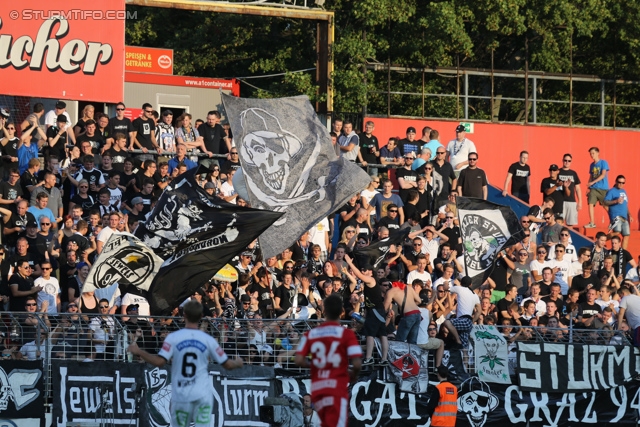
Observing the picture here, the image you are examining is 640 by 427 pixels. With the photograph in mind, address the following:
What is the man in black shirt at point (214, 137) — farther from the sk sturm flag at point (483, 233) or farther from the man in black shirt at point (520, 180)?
the man in black shirt at point (520, 180)

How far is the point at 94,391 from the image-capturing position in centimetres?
1641

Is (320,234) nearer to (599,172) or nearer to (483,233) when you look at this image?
(483,233)

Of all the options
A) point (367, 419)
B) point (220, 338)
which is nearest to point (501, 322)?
point (367, 419)

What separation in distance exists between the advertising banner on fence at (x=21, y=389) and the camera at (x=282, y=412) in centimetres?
318

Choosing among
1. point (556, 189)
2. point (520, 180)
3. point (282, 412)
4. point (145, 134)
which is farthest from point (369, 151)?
point (282, 412)

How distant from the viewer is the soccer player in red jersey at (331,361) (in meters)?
12.0

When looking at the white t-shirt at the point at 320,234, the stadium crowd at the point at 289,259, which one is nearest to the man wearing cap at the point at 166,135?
the stadium crowd at the point at 289,259

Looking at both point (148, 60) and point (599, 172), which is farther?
point (148, 60)

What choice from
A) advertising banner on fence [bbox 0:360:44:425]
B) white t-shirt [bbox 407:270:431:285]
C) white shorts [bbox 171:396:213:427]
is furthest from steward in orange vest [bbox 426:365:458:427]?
advertising banner on fence [bbox 0:360:44:425]

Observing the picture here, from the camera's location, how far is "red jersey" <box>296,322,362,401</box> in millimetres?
11984

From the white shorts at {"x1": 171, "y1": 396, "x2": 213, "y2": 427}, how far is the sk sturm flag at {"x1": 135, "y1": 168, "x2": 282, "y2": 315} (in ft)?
12.4

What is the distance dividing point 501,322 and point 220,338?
217 inches

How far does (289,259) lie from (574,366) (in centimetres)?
534

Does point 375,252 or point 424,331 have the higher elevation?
point 375,252
